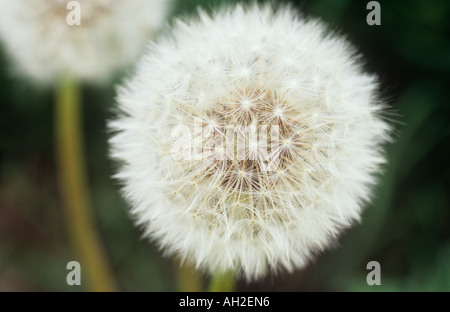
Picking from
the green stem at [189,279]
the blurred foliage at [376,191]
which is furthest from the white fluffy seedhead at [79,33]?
the green stem at [189,279]

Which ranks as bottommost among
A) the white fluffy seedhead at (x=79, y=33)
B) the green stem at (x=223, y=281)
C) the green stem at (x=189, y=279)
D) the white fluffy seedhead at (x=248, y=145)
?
the green stem at (x=223, y=281)

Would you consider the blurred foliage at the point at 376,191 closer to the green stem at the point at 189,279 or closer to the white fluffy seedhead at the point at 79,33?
the green stem at the point at 189,279

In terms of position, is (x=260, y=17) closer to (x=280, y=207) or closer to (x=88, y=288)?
(x=280, y=207)

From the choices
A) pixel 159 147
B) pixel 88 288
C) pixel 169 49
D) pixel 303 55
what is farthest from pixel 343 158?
pixel 88 288

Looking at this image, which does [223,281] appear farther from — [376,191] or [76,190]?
[376,191]

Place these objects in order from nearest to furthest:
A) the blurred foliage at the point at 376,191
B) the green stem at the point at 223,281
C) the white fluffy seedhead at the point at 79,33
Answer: the green stem at the point at 223,281, the white fluffy seedhead at the point at 79,33, the blurred foliage at the point at 376,191
